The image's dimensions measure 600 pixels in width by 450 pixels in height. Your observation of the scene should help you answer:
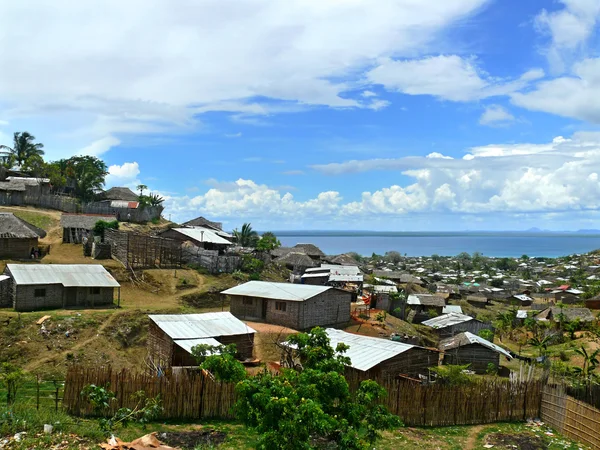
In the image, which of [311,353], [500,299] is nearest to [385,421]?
[311,353]

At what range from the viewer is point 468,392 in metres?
16.0

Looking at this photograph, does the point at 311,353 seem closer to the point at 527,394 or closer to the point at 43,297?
the point at 527,394

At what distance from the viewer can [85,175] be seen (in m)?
55.7

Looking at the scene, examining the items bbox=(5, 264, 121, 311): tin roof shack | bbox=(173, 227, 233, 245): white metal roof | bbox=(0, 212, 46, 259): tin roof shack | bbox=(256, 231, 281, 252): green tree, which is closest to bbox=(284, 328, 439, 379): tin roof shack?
bbox=(5, 264, 121, 311): tin roof shack

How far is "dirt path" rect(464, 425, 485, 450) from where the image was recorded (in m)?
14.0

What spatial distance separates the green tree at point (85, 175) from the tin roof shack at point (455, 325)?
3847cm

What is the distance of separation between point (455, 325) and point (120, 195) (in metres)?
39.7

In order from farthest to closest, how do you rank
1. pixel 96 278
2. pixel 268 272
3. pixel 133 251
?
pixel 268 272 → pixel 133 251 → pixel 96 278

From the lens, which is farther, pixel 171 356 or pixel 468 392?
pixel 171 356

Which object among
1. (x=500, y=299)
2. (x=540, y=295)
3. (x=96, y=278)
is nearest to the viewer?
(x=96, y=278)

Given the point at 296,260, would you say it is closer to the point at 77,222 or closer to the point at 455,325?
the point at 455,325

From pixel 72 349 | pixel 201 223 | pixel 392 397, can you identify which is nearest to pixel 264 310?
pixel 72 349

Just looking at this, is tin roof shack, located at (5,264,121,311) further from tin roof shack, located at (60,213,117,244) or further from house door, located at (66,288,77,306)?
tin roof shack, located at (60,213,117,244)

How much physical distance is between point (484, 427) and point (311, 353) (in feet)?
24.3
